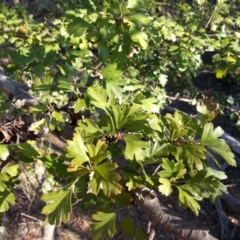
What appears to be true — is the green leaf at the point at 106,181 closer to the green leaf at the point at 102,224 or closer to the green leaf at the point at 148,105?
the green leaf at the point at 102,224

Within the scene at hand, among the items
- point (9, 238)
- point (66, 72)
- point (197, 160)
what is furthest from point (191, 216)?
point (197, 160)

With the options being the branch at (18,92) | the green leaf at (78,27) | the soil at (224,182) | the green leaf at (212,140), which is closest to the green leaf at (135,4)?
the green leaf at (78,27)

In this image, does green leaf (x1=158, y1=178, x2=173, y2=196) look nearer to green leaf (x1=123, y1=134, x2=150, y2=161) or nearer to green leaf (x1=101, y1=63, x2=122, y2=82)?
green leaf (x1=123, y1=134, x2=150, y2=161)

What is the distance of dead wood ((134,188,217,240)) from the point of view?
106 cm

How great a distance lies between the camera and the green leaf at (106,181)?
1.14 meters

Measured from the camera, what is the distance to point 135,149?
1.21 m

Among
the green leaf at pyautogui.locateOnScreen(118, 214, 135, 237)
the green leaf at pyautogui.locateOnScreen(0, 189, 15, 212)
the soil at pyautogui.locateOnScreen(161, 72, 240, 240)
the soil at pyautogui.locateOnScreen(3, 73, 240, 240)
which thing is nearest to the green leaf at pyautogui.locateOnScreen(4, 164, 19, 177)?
the green leaf at pyautogui.locateOnScreen(0, 189, 15, 212)

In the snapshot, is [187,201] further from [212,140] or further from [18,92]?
[18,92]

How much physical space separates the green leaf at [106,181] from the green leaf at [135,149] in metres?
0.07

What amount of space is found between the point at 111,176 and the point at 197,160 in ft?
0.95

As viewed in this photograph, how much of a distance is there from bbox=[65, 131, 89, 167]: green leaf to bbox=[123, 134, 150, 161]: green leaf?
0.13m

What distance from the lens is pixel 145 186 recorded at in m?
1.22

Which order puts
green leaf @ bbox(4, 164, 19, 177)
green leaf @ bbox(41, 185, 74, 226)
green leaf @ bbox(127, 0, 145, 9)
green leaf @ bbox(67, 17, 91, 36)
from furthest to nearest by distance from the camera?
green leaf @ bbox(67, 17, 91, 36) < green leaf @ bbox(127, 0, 145, 9) < green leaf @ bbox(4, 164, 19, 177) < green leaf @ bbox(41, 185, 74, 226)

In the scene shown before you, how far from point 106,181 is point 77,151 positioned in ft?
0.42
